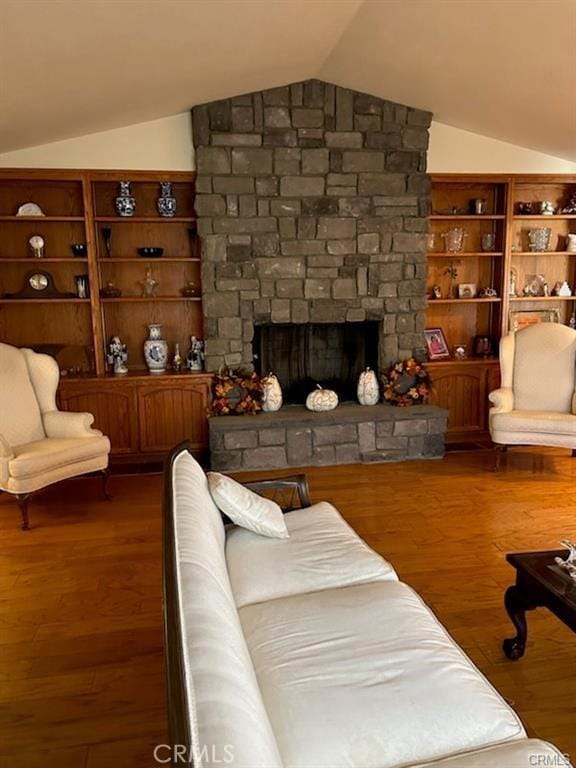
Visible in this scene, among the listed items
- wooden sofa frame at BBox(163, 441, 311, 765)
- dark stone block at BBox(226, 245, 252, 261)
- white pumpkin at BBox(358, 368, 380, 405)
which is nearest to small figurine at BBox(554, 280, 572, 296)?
white pumpkin at BBox(358, 368, 380, 405)

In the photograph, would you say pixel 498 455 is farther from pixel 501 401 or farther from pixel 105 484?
pixel 105 484

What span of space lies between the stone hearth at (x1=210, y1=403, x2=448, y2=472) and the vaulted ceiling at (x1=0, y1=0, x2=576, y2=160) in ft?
7.79

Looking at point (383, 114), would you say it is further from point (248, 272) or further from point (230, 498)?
point (230, 498)

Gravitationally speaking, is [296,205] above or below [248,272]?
above

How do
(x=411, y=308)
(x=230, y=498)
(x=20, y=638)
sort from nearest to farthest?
(x=230, y=498)
(x=20, y=638)
(x=411, y=308)

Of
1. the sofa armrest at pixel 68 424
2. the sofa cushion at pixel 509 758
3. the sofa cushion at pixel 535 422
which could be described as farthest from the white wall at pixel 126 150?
the sofa cushion at pixel 509 758

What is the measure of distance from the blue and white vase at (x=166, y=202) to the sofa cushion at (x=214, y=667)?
3.61m

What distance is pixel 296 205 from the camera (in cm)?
482

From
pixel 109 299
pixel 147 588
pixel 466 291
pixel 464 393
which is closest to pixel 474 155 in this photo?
pixel 466 291

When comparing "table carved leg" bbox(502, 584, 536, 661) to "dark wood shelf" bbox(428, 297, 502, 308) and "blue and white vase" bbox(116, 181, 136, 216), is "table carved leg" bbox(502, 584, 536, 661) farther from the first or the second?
"blue and white vase" bbox(116, 181, 136, 216)

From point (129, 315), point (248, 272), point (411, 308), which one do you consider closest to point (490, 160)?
point (411, 308)

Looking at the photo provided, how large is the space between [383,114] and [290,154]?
2.77 feet

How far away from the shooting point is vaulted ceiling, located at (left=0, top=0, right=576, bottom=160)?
2715 millimetres

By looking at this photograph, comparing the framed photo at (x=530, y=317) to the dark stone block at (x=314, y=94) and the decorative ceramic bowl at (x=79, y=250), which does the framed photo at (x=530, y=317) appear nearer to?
the dark stone block at (x=314, y=94)
